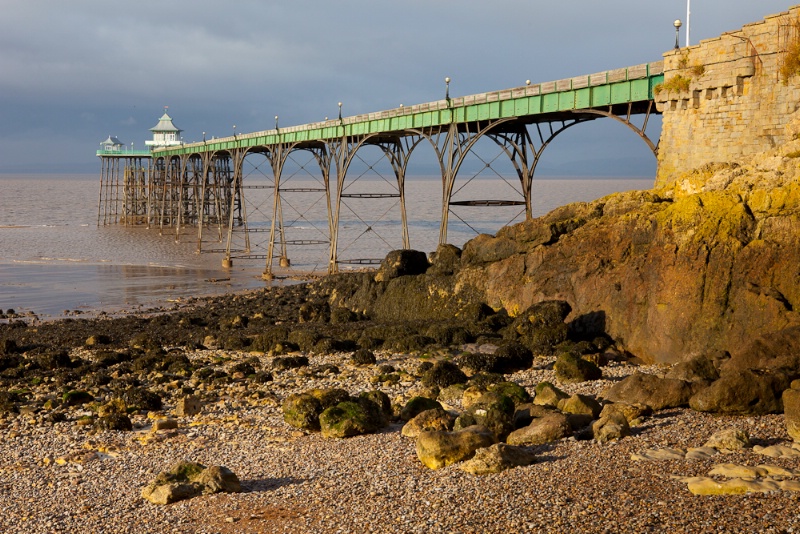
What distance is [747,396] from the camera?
39.1 feet

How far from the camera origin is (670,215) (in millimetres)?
Answer: 18656

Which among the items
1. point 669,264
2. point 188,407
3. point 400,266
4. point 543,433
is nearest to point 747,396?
point 543,433

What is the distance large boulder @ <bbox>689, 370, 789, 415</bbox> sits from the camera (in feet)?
39.0

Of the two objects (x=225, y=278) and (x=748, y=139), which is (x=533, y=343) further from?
(x=225, y=278)

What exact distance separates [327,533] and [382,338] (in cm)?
1238

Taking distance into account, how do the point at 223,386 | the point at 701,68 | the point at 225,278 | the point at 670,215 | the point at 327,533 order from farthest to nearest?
the point at 225,278, the point at 701,68, the point at 670,215, the point at 223,386, the point at 327,533

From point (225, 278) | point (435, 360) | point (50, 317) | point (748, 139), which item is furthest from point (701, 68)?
point (225, 278)

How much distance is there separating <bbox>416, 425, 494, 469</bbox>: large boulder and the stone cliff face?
24.1 feet

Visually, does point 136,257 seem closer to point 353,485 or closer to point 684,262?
point 684,262

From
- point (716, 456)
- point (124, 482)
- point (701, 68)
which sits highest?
point (701, 68)

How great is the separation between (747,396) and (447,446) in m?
4.31

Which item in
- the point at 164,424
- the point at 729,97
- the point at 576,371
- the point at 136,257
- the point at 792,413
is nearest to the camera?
the point at 792,413

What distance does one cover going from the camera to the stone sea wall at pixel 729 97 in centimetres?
1891

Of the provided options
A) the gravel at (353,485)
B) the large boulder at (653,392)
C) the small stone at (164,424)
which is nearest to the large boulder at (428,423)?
the gravel at (353,485)
